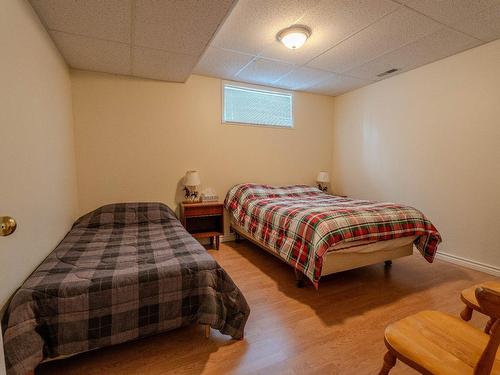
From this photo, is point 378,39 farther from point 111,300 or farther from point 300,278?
point 111,300

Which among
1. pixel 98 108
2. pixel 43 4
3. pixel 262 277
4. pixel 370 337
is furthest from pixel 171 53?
pixel 370 337

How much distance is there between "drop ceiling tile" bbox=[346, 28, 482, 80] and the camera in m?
2.46

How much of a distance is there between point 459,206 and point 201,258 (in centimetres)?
295

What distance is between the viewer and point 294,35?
7.59 ft

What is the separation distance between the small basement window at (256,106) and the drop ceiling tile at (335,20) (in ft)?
3.42

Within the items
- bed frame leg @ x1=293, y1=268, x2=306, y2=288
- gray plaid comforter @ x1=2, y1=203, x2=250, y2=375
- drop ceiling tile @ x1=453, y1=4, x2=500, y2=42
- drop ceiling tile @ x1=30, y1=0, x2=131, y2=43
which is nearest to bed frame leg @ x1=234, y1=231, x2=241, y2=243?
bed frame leg @ x1=293, y1=268, x2=306, y2=288

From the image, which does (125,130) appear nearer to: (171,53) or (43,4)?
(171,53)

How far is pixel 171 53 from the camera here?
2467mm

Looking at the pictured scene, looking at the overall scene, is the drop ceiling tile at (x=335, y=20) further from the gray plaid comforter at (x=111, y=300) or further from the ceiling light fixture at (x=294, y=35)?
the gray plaid comforter at (x=111, y=300)

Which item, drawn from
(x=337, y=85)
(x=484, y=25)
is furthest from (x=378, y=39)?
(x=337, y=85)

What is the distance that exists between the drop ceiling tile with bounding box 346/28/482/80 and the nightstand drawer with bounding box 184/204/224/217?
2524mm

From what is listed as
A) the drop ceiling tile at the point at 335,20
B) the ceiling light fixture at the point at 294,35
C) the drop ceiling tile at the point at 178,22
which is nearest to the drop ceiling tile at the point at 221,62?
the drop ceiling tile at the point at 335,20

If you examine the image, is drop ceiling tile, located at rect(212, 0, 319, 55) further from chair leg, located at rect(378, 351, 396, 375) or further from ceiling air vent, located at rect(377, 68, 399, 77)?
chair leg, located at rect(378, 351, 396, 375)

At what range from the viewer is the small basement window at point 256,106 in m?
3.68
